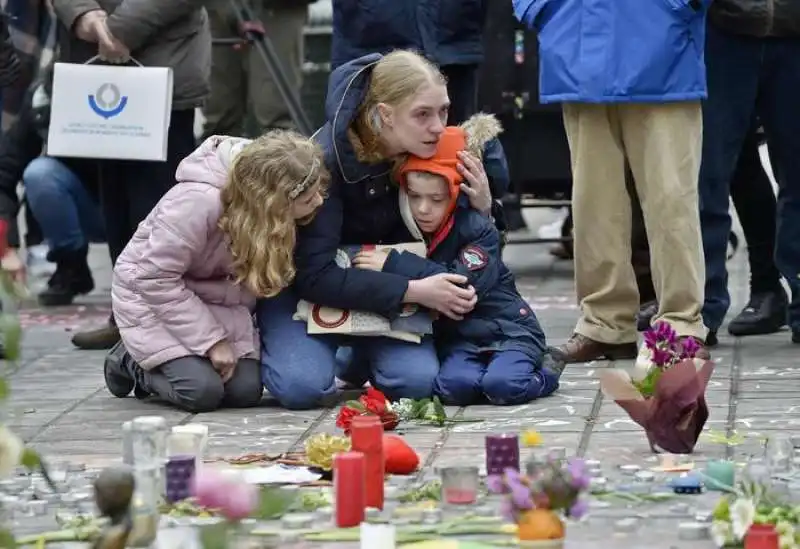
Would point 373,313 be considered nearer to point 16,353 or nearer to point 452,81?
point 452,81

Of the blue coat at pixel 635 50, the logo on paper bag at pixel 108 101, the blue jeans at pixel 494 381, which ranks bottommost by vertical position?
the blue jeans at pixel 494 381

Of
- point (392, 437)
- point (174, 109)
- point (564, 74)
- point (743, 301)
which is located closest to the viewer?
point (392, 437)

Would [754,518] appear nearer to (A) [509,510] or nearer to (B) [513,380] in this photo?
(A) [509,510]

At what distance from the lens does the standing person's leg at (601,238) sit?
670 centimetres

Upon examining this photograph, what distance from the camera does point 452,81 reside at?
771cm

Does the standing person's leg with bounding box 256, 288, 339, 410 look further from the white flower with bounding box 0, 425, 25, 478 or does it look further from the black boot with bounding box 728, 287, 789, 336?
the white flower with bounding box 0, 425, 25, 478

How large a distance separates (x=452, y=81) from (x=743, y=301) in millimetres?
2097

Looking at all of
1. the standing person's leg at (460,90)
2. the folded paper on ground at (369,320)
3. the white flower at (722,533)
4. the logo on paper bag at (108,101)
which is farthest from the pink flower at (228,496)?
the standing person's leg at (460,90)

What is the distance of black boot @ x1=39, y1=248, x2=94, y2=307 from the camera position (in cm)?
927

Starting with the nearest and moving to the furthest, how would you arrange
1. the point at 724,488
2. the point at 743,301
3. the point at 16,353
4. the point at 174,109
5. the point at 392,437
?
the point at 16,353, the point at 724,488, the point at 392,437, the point at 174,109, the point at 743,301

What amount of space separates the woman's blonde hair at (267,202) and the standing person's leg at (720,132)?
1.79 metres

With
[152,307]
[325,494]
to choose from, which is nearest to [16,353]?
[325,494]

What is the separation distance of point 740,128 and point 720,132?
0.29ft

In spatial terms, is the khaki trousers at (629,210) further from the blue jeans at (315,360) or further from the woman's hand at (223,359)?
the woman's hand at (223,359)
